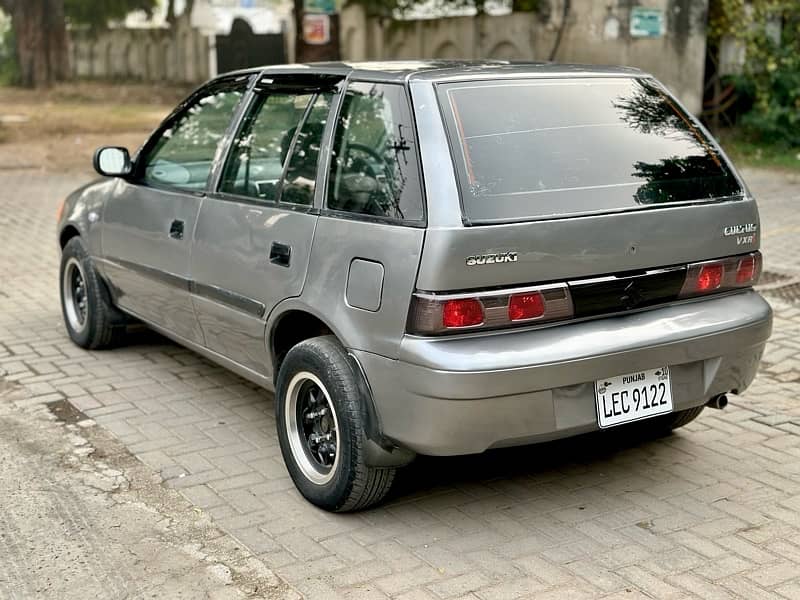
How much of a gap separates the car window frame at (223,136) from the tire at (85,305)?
78 centimetres

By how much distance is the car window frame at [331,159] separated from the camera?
149 inches

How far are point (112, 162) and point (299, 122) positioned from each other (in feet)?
5.56

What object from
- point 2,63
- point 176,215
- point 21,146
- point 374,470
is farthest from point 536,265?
point 2,63

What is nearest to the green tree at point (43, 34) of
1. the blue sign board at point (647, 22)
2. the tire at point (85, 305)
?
the blue sign board at point (647, 22)

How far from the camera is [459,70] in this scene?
4180 millimetres

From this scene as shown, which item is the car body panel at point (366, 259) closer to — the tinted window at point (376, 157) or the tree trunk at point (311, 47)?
the tinted window at point (376, 157)

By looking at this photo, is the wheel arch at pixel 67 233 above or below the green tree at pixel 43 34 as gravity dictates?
below

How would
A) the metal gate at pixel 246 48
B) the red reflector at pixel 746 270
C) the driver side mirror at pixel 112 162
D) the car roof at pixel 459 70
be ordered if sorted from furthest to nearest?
the metal gate at pixel 246 48 → the driver side mirror at pixel 112 162 → the red reflector at pixel 746 270 → the car roof at pixel 459 70

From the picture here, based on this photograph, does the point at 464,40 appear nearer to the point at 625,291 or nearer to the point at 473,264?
the point at 625,291

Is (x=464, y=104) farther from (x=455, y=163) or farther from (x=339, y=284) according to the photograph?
(x=339, y=284)

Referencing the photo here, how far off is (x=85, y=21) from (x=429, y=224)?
24.8m

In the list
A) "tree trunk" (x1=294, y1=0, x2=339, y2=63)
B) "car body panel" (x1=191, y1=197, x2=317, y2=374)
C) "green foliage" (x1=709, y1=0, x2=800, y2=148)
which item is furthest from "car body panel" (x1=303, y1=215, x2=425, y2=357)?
"green foliage" (x1=709, y1=0, x2=800, y2=148)

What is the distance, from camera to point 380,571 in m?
3.72

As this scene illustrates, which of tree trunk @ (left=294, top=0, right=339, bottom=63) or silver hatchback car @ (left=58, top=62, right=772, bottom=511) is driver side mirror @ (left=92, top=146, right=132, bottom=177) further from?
tree trunk @ (left=294, top=0, right=339, bottom=63)
